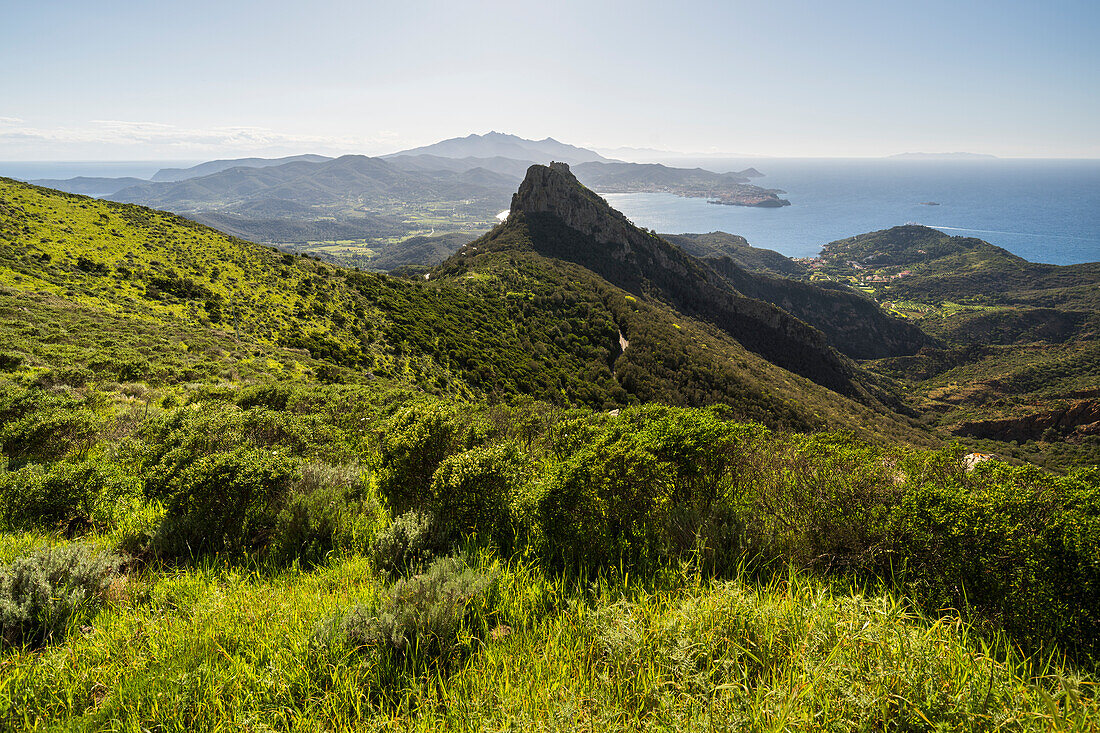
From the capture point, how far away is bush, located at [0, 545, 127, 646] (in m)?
3.24

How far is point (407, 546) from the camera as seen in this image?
4.59 meters

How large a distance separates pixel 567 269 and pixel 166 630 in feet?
257

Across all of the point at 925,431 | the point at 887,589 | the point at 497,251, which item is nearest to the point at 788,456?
the point at 887,589

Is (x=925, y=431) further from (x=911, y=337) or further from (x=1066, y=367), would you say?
(x=911, y=337)

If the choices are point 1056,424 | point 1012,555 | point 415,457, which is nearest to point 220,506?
point 415,457

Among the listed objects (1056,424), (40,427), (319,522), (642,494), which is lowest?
(1056,424)

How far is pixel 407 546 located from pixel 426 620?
1411 mm

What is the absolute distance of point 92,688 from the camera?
2.75 m

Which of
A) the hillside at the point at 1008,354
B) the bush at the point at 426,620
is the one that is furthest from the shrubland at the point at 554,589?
the hillside at the point at 1008,354

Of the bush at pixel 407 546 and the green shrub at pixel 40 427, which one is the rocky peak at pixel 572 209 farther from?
the bush at pixel 407 546

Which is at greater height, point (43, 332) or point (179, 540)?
point (43, 332)

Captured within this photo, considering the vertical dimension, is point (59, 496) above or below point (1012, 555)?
below

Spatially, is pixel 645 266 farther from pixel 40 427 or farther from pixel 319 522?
pixel 319 522

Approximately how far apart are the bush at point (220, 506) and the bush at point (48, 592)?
865 millimetres
